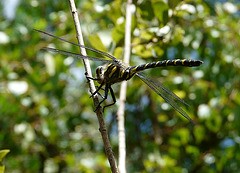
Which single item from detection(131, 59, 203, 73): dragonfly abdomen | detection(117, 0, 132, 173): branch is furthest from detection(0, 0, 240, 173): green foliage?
detection(131, 59, 203, 73): dragonfly abdomen

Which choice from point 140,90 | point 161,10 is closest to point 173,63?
point 161,10

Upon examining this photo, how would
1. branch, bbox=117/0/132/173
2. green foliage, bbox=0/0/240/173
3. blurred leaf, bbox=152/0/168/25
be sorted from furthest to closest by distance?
green foliage, bbox=0/0/240/173 → blurred leaf, bbox=152/0/168/25 → branch, bbox=117/0/132/173

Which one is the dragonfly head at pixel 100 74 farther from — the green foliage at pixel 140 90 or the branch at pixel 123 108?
Result: the green foliage at pixel 140 90

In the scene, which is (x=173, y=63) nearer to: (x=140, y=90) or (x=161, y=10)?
(x=161, y=10)

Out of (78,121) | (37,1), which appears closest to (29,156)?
(78,121)

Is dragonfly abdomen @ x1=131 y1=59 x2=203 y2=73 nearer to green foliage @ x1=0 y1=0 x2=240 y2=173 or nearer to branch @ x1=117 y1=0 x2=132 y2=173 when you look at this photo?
branch @ x1=117 y1=0 x2=132 y2=173

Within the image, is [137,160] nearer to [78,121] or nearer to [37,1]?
[78,121]

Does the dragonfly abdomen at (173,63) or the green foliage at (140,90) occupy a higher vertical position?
the green foliage at (140,90)

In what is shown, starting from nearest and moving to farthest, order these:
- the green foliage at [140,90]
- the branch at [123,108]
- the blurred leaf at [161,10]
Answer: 1. the branch at [123,108]
2. the blurred leaf at [161,10]
3. the green foliage at [140,90]

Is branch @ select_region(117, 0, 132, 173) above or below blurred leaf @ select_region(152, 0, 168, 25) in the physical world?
below

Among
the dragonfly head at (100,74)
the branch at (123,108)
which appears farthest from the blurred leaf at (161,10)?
the dragonfly head at (100,74)

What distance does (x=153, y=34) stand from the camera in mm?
1391

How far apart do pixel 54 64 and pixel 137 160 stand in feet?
3.82

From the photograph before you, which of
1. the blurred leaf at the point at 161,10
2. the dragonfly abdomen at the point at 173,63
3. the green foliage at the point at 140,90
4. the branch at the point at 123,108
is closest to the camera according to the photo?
the branch at the point at 123,108
